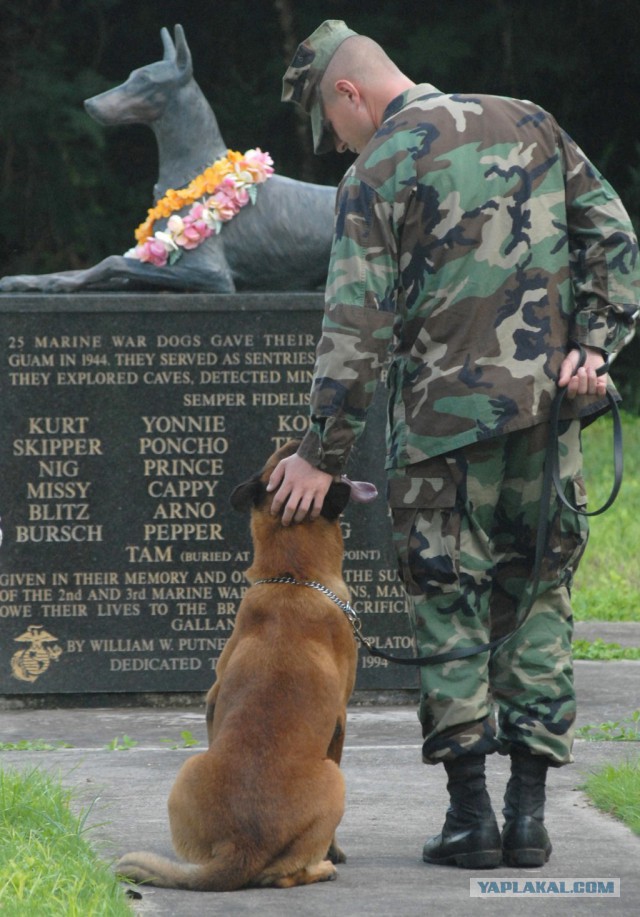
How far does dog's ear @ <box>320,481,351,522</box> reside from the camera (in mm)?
3443

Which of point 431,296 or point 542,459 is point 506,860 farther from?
point 431,296

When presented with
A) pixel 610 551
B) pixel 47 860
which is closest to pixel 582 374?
pixel 47 860

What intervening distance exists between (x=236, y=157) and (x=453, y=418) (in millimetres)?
2909

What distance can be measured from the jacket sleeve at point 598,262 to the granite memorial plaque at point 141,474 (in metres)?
2.13

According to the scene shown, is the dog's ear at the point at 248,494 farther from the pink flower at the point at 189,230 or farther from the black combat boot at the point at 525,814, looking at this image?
→ the pink flower at the point at 189,230

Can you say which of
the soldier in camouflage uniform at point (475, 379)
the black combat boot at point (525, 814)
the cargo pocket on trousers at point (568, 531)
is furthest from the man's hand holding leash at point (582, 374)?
the black combat boot at point (525, 814)

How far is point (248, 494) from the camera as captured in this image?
3.51 m

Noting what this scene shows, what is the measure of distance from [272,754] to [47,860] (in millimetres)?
571

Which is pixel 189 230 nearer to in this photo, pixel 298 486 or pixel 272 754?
pixel 298 486

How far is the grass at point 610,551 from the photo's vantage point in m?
7.68

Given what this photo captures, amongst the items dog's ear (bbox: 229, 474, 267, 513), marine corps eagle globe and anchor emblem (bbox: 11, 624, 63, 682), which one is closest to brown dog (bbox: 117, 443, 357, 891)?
dog's ear (bbox: 229, 474, 267, 513)

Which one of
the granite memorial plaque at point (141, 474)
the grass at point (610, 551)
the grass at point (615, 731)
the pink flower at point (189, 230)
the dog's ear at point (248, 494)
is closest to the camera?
the dog's ear at point (248, 494)

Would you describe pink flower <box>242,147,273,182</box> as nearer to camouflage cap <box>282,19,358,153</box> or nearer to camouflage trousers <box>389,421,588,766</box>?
camouflage cap <box>282,19,358,153</box>

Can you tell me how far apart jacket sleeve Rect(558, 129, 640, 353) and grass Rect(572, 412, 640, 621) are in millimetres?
4208
